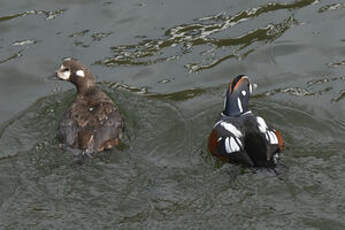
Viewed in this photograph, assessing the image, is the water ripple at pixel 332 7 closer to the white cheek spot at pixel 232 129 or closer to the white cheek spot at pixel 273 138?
the white cheek spot at pixel 232 129

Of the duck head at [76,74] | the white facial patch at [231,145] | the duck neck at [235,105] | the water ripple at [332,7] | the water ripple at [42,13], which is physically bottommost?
the white facial patch at [231,145]

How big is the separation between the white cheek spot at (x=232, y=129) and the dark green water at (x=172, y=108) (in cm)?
47

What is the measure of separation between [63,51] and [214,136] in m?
4.20

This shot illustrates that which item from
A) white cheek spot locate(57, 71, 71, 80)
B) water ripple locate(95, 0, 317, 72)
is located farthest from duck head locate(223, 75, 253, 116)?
white cheek spot locate(57, 71, 71, 80)

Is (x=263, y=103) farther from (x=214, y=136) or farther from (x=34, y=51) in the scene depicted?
(x=34, y=51)

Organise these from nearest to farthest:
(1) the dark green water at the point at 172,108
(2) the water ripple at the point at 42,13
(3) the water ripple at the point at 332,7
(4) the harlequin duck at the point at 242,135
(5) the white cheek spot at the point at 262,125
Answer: (1) the dark green water at the point at 172,108 → (4) the harlequin duck at the point at 242,135 → (5) the white cheek spot at the point at 262,125 → (3) the water ripple at the point at 332,7 → (2) the water ripple at the point at 42,13

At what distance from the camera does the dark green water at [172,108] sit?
344 inches

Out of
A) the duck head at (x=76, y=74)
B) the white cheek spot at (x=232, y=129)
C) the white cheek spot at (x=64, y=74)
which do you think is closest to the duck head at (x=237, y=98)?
the white cheek spot at (x=232, y=129)

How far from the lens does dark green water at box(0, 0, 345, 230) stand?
28.7ft

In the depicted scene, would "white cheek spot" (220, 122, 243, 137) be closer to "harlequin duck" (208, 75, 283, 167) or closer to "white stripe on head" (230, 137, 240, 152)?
"harlequin duck" (208, 75, 283, 167)

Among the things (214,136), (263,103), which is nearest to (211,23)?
(263,103)

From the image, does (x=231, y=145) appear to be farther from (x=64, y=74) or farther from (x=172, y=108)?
(x=64, y=74)

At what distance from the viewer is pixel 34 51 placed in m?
13.1

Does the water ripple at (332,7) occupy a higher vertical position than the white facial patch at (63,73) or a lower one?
higher
